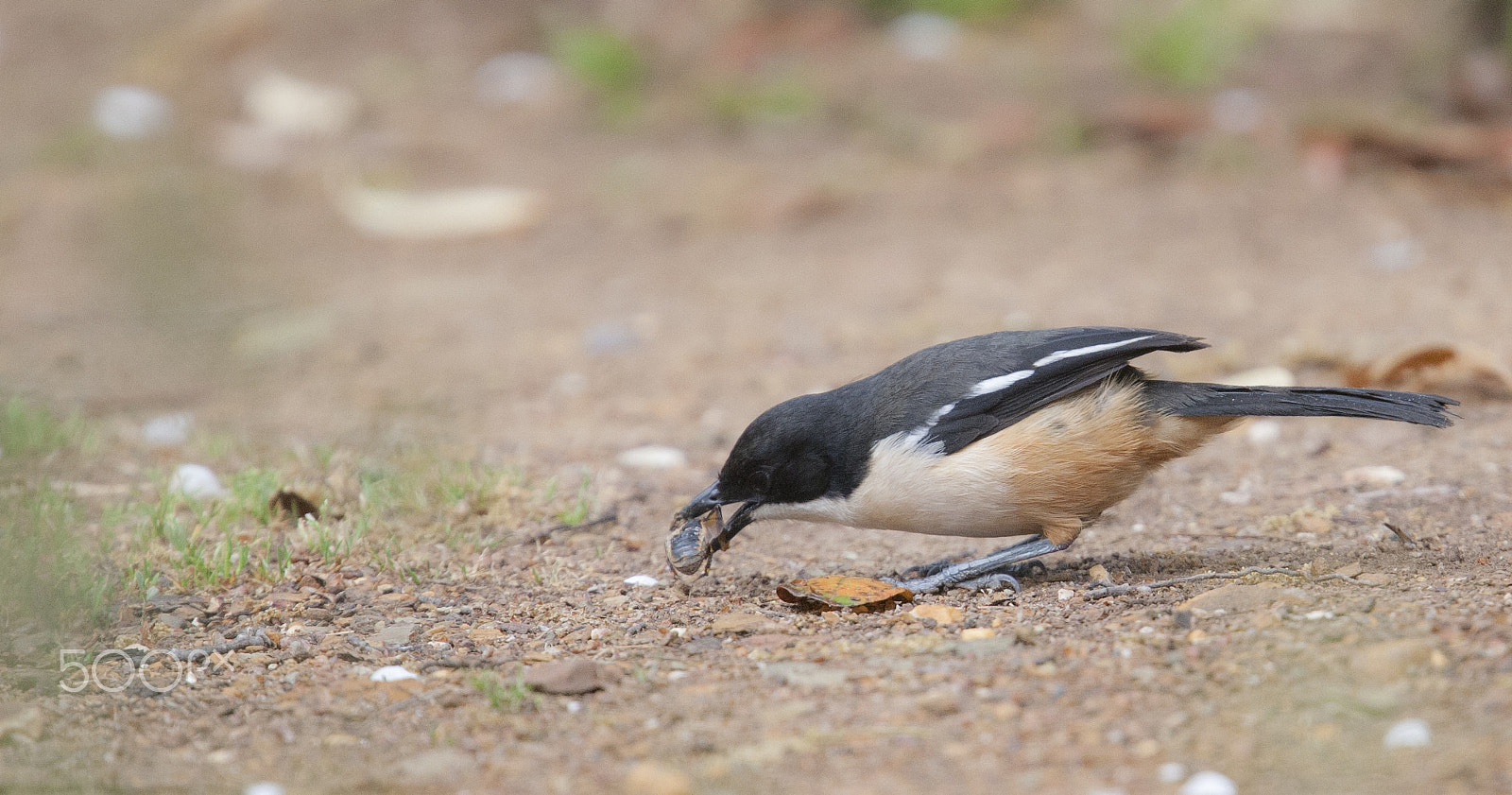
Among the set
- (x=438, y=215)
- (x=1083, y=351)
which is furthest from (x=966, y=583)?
(x=438, y=215)

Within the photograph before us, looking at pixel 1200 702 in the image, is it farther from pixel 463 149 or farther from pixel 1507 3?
pixel 463 149

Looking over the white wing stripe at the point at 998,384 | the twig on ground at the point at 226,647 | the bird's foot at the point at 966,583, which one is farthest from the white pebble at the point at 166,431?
the white wing stripe at the point at 998,384

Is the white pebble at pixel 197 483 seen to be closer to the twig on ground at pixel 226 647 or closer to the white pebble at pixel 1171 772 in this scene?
the twig on ground at pixel 226 647

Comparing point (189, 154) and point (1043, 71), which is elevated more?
point (1043, 71)

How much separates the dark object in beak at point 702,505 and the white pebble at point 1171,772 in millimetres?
1920

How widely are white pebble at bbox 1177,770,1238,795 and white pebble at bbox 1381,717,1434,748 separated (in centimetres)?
35

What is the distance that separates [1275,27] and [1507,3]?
8.92 ft

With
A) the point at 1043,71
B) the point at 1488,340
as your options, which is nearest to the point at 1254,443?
the point at 1488,340

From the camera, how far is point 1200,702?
2.84 meters

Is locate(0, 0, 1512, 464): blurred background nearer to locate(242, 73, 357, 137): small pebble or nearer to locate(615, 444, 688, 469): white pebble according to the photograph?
locate(242, 73, 357, 137): small pebble

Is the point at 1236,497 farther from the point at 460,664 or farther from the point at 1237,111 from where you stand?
the point at 1237,111

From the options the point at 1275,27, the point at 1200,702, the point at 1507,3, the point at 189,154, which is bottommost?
the point at 1200,702

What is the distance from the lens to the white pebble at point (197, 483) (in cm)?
465

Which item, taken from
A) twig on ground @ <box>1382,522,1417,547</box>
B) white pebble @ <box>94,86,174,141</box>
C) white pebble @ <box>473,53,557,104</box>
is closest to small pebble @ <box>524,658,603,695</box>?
twig on ground @ <box>1382,522,1417,547</box>
